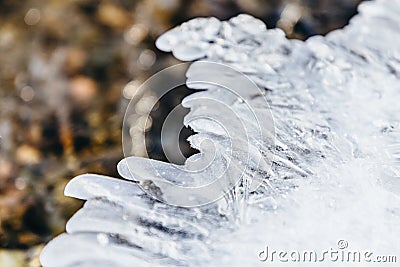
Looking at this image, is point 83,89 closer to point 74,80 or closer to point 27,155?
point 74,80

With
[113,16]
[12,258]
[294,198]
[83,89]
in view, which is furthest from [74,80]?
[294,198]

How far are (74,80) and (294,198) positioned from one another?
1272 mm

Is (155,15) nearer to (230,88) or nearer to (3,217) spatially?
(3,217)

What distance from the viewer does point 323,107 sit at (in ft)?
3.71

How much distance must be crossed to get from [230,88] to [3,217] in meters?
0.83

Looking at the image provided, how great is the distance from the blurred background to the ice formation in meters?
0.65

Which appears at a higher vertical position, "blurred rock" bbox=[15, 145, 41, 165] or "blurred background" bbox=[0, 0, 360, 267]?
"blurred background" bbox=[0, 0, 360, 267]

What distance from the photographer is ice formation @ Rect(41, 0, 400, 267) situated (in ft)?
2.84

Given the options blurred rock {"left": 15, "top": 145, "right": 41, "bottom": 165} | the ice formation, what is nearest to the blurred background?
blurred rock {"left": 15, "top": 145, "right": 41, "bottom": 165}

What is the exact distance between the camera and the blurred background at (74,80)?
5.84 ft

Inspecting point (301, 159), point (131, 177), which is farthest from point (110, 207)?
point (301, 159)

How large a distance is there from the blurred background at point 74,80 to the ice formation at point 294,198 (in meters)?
0.65

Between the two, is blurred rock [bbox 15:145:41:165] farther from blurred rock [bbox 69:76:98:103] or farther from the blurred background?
blurred rock [bbox 69:76:98:103]

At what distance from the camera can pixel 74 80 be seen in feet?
6.75
